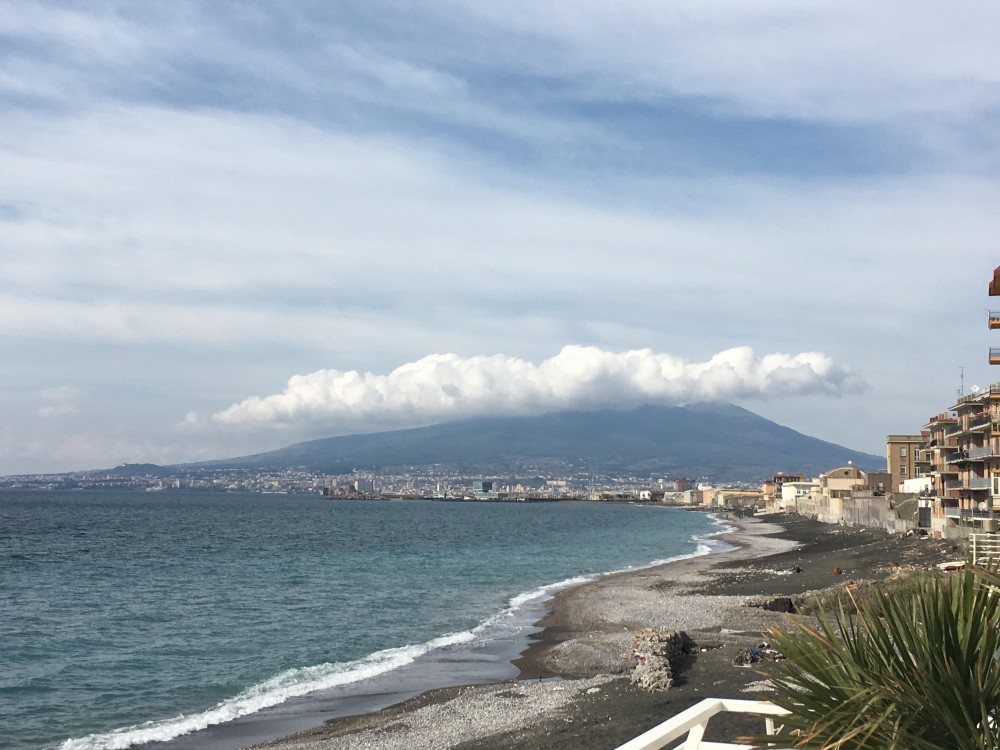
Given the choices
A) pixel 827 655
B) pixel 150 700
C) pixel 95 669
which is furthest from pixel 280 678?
pixel 827 655

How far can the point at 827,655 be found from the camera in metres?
5.64

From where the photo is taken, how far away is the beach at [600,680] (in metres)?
17.1

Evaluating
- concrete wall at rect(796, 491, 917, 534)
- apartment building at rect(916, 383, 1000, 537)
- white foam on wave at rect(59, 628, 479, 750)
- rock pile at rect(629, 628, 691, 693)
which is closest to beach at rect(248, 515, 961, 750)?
rock pile at rect(629, 628, 691, 693)

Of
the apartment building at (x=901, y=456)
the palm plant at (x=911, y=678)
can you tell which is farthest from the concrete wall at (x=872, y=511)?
the palm plant at (x=911, y=678)

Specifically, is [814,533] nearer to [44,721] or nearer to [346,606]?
[346,606]

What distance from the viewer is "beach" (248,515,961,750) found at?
17.1 metres

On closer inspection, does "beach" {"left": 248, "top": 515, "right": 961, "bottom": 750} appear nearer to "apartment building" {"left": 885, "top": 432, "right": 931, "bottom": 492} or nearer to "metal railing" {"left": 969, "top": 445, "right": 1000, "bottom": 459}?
"metal railing" {"left": 969, "top": 445, "right": 1000, "bottom": 459}

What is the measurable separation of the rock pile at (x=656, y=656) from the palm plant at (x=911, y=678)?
47.4 ft

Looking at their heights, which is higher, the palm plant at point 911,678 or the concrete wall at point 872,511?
the palm plant at point 911,678

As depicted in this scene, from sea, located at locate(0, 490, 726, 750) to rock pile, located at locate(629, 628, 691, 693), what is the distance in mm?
3851

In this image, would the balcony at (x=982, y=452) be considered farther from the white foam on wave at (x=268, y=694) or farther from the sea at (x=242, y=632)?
the white foam on wave at (x=268, y=694)

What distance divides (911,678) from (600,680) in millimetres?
17458

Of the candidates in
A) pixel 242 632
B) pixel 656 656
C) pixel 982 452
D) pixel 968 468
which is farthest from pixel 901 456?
pixel 656 656

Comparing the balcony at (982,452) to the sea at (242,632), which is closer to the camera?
the sea at (242,632)
